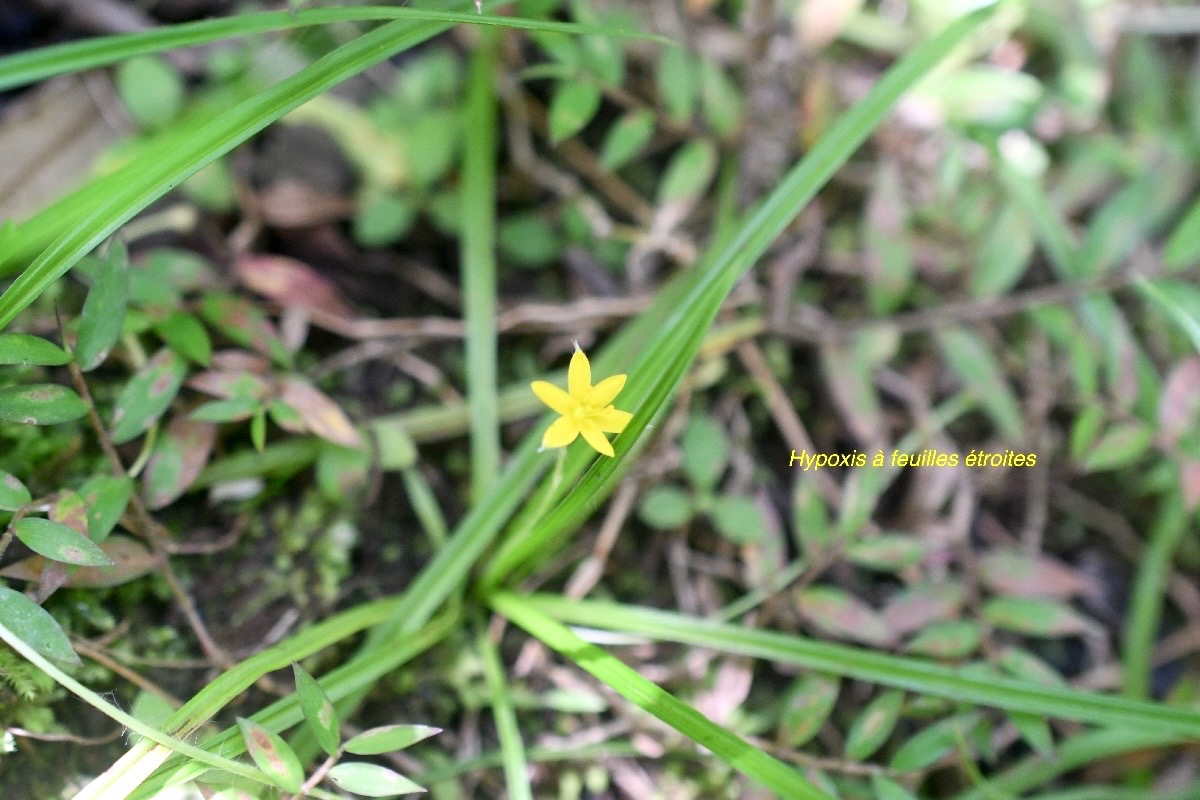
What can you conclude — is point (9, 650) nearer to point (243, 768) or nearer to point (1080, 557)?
point (243, 768)

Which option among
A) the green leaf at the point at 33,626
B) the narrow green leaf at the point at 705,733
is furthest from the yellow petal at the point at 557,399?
the green leaf at the point at 33,626

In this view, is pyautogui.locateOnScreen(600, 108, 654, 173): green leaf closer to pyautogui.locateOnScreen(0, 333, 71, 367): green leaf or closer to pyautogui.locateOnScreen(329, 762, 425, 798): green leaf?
pyautogui.locateOnScreen(0, 333, 71, 367): green leaf

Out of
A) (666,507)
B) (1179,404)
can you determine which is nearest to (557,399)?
(666,507)

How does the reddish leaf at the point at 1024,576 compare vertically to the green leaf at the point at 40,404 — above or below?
below

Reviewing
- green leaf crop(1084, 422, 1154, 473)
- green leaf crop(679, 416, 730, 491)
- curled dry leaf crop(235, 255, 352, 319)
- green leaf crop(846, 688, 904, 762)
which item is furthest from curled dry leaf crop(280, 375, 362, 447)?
green leaf crop(1084, 422, 1154, 473)

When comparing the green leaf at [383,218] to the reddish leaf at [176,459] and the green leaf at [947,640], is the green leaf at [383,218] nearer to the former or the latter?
the reddish leaf at [176,459]

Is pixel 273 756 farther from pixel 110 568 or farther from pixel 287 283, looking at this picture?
pixel 287 283
